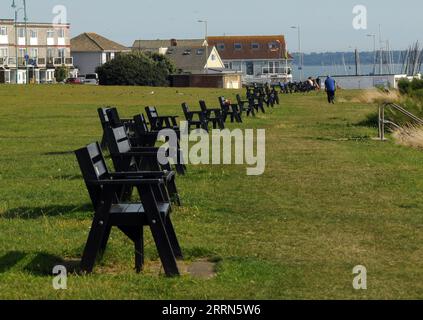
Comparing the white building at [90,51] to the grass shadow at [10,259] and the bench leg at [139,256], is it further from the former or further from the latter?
the bench leg at [139,256]

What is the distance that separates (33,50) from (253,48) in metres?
46.5

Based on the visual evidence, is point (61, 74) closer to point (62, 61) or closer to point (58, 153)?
point (62, 61)

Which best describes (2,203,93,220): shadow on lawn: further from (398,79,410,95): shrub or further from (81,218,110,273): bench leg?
(398,79,410,95): shrub

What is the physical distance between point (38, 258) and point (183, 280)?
1.56 metres

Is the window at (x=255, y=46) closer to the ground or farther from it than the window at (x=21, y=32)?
closer to the ground

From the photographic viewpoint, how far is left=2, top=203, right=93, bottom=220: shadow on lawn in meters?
11.6

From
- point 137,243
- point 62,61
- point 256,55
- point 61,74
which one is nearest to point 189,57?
point 62,61

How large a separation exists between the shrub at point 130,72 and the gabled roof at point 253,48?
243 feet

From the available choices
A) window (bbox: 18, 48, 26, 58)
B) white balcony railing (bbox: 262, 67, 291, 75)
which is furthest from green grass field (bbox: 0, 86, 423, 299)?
white balcony railing (bbox: 262, 67, 291, 75)

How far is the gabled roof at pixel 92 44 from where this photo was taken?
126806mm

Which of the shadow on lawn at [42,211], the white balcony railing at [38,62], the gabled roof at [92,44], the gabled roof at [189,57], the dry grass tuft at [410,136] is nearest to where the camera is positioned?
the shadow on lawn at [42,211]

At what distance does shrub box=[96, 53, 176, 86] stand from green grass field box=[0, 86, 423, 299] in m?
57.6

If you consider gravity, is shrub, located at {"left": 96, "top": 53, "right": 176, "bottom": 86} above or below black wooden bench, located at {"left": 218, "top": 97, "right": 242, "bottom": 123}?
above

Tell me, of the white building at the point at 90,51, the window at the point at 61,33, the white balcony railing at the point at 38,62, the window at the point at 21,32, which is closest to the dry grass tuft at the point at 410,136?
the white balcony railing at the point at 38,62
